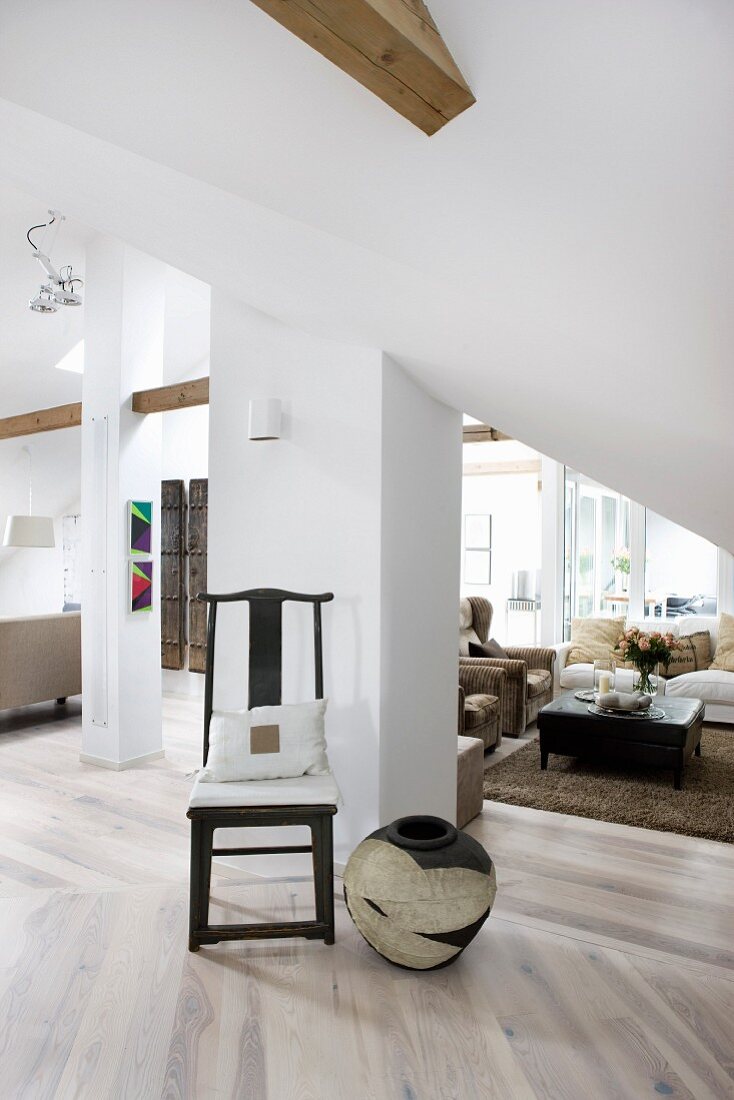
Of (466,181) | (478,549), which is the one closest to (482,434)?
(466,181)

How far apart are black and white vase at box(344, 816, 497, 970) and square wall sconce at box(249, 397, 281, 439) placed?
1557 mm

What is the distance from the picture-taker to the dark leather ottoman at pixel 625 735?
13.9ft

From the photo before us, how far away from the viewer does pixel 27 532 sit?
6895 millimetres

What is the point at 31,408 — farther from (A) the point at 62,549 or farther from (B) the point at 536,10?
(B) the point at 536,10

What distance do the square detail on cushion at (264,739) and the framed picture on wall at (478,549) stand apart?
→ 259 inches

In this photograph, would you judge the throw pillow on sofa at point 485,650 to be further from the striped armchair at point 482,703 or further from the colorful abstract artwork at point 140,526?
the colorful abstract artwork at point 140,526

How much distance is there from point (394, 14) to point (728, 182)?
0.54 meters

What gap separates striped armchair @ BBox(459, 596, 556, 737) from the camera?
5375 mm

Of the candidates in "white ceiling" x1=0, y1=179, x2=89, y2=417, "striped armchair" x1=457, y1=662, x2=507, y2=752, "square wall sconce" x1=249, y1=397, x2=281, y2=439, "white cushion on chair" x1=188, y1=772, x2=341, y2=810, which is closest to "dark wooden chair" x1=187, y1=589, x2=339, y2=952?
"white cushion on chair" x1=188, y1=772, x2=341, y2=810

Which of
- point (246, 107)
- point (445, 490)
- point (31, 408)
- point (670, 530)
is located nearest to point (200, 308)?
point (31, 408)

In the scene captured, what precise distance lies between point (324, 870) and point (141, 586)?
107 inches

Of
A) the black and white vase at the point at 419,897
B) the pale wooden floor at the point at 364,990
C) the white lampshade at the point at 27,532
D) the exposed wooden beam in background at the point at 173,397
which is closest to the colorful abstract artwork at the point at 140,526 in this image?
the exposed wooden beam in background at the point at 173,397

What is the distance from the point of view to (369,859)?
2350 mm

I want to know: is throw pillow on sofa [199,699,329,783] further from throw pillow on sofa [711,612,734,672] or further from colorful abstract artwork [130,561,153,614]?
throw pillow on sofa [711,612,734,672]
